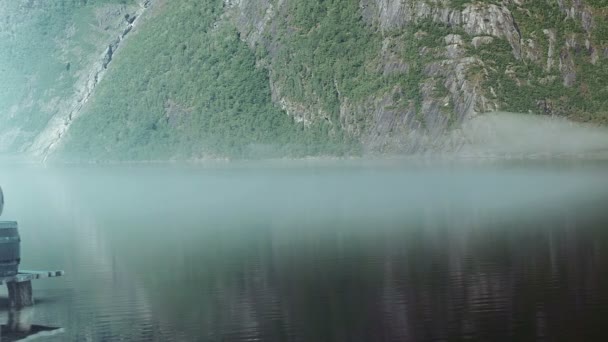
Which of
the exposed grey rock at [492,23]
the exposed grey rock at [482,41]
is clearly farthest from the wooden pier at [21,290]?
the exposed grey rock at [492,23]

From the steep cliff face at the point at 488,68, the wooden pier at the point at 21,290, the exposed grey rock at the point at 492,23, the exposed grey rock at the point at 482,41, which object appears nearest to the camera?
the wooden pier at the point at 21,290

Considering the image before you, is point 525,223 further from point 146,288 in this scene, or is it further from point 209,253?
point 146,288

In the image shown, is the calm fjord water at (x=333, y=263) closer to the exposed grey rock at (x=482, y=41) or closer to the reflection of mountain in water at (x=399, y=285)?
the reflection of mountain in water at (x=399, y=285)

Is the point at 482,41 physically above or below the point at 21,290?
above

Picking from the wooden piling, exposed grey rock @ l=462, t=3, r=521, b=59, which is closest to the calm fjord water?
the wooden piling

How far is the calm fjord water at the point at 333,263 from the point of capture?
46031 mm

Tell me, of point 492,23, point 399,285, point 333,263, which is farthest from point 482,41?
point 399,285

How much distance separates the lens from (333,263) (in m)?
61.9

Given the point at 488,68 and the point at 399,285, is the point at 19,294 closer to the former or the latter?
the point at 399,285

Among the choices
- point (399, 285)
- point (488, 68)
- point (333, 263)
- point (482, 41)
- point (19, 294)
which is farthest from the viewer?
point (482, 41)

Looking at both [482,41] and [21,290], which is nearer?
[21,290]

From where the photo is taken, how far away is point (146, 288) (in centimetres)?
5675

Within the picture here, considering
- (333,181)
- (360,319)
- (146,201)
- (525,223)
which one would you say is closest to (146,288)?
(360,319)

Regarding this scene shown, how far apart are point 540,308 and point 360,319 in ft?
19.0
